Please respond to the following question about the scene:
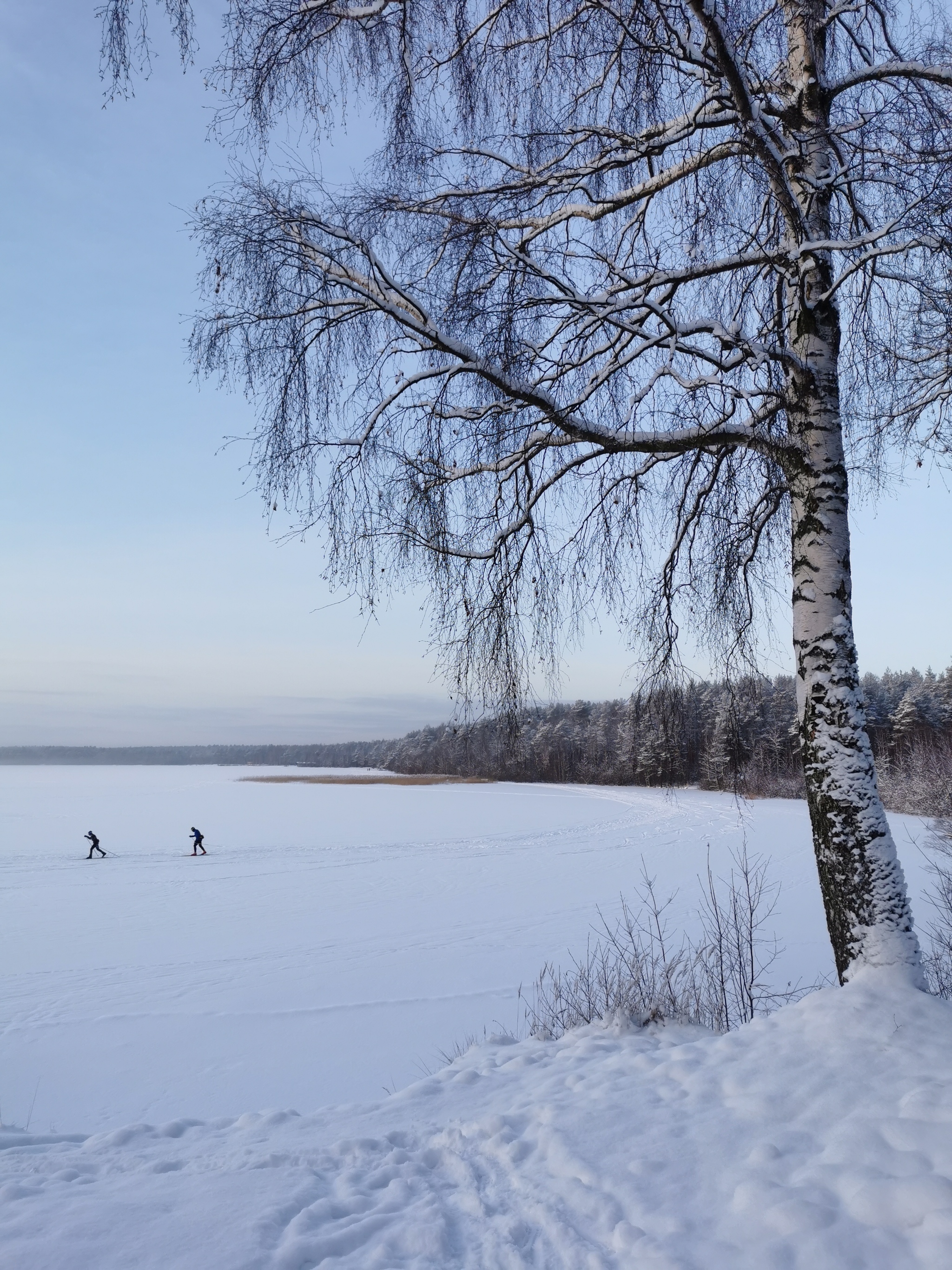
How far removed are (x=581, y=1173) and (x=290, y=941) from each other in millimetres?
9800

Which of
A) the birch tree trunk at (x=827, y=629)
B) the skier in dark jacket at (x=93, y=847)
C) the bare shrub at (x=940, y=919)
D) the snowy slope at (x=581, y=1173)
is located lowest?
the skier in dark jacket at (x=93, y=847)

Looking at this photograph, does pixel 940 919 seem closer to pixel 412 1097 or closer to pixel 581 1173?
pixel 412 1097

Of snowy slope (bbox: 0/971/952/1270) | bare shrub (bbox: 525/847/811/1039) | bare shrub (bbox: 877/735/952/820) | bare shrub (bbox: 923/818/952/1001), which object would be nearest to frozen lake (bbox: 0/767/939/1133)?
bare shrub (bbox: 525/847/811/1039)

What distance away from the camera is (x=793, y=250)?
3.02 metres

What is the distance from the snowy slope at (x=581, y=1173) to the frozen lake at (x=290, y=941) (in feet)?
10.3

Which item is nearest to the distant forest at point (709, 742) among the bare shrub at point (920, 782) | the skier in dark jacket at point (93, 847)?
the bare shrub at point (920, 782)

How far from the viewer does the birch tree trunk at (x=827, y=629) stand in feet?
10.3

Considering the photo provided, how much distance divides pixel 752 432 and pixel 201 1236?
3.73 metres

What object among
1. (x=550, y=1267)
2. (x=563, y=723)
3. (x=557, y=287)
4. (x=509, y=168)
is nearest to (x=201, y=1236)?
(x=550, y=1267)

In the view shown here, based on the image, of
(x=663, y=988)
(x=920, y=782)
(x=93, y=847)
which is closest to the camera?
(x=663, y=988)

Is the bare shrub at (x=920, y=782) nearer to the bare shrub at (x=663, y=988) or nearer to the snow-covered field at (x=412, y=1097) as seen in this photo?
the snow-covered field at (x=412, y=1097)

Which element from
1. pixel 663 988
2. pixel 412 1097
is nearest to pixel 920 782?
pixel 663 988

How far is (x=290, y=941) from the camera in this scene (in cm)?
1098

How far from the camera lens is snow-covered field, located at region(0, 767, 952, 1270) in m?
1.86
